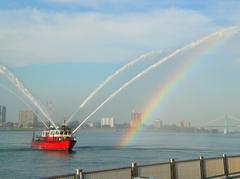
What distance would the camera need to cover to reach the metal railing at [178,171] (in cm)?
1522

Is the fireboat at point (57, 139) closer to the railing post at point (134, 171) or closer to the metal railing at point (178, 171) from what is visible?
the metal railing at point (178, 171)

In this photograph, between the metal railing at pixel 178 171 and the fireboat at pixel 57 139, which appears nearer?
the metal railing at pixel 178 171

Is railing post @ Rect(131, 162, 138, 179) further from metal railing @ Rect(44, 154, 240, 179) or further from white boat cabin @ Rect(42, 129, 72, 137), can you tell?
white boat cabin @ Rect(42, 129, 72, 137)

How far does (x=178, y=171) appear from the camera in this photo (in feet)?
61.4

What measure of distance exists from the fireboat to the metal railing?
3115 inches

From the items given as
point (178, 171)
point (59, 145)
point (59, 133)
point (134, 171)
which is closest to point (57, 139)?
point (59, 133)

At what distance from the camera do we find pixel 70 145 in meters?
99.0

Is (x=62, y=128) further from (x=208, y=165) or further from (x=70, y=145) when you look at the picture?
(x=208, y=165)

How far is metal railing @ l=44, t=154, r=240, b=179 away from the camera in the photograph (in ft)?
49.9

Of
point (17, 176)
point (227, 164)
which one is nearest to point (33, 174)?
point (17, 176)

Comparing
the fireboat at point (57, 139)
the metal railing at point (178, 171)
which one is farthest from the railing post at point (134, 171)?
the fireboat at point (57, 139)

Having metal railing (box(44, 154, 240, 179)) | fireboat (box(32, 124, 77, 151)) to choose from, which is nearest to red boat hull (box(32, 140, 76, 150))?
fireboat (box(32, 124, 77, 151))

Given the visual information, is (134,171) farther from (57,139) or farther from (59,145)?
(57,139)

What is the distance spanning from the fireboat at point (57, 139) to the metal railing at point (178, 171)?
260 feet
